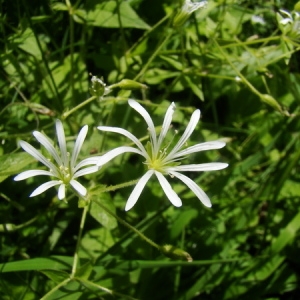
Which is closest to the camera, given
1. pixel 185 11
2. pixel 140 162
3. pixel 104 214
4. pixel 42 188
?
pixel 42 188

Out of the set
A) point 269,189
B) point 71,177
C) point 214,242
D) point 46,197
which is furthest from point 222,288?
point 71,177

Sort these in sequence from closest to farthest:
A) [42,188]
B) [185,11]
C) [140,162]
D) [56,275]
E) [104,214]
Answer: [42,188]
[56,275]
[104,214]
[185,11]
[140,162]

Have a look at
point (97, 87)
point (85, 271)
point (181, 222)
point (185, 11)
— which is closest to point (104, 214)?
point (85, 271)

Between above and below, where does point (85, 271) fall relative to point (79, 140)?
below

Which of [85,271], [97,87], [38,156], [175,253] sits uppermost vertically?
[97,87]

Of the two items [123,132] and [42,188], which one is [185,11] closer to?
[123,132]

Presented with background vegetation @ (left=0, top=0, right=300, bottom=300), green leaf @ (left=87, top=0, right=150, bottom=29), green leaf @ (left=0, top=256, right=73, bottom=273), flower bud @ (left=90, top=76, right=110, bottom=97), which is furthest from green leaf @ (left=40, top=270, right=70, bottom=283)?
green leaf @ (left=87, top=0, right=150, bottom=29)

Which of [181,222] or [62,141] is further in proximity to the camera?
[181,222]
